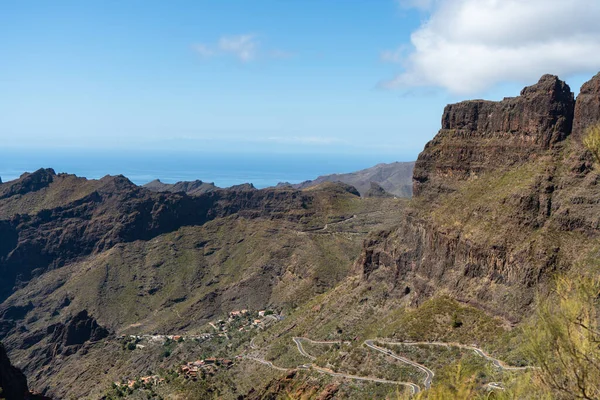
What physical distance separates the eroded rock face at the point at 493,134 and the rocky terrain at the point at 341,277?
0.67 ft

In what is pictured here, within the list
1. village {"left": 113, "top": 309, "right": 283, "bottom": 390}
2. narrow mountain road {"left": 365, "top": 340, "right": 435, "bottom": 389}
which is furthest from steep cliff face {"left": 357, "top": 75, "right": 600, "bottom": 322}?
village {"left": 113, "top": 309, "right": 283, "bottom": 390}

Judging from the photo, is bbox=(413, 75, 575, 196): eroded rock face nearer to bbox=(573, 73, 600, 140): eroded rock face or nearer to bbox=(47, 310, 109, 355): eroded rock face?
bbox=(573, 73, 600, 140): eroded rock face

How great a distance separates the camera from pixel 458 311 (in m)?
59.8

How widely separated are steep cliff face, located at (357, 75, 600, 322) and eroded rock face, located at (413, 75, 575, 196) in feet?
0.47

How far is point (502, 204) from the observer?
2505 inches

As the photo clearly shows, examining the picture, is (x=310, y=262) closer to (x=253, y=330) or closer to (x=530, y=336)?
(x=253, y=330)

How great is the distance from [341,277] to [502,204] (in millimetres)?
56857

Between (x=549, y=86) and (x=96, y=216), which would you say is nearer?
(x=549, y=86)

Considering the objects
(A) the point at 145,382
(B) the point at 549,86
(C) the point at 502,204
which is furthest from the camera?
(A) the point at 145,382

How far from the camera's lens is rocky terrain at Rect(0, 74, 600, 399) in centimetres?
5475

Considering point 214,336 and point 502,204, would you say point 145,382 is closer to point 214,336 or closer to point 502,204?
point 214,336

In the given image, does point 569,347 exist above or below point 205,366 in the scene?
above

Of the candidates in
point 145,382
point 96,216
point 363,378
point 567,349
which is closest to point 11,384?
point 145,382

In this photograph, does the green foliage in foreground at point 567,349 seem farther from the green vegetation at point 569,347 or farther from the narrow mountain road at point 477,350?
the narrow mountain road at point 477,350
